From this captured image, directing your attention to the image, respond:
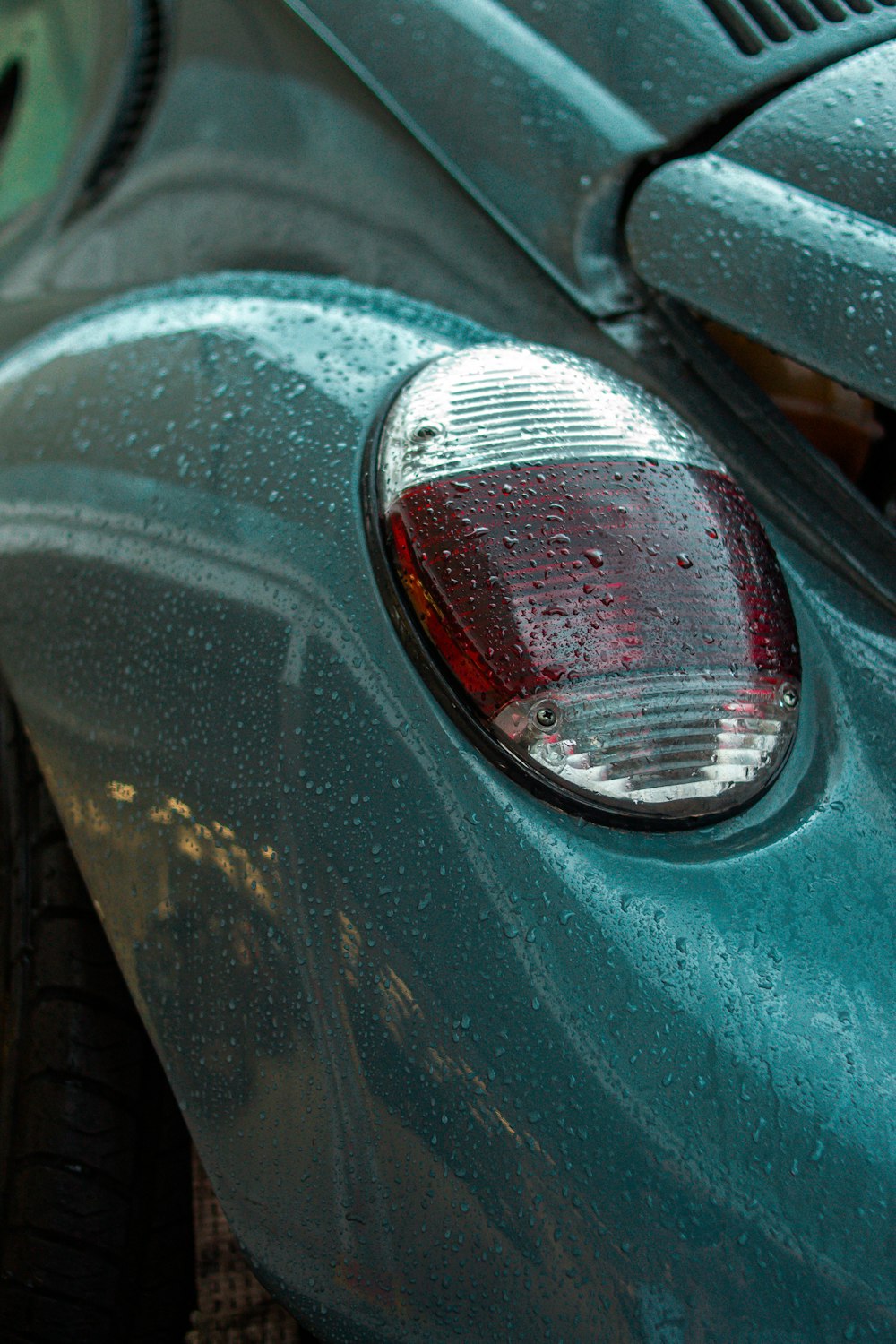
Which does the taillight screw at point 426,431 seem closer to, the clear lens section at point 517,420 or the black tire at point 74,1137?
the clear lens section at point 517,420

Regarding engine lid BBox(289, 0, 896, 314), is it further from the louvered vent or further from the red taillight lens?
the red taillight lens

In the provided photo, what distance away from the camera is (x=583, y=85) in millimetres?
1280

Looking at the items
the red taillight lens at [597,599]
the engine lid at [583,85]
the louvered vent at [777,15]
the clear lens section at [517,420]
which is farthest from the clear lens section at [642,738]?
the louvered vent at [777,15]

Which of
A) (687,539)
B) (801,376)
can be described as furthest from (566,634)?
(801,376)

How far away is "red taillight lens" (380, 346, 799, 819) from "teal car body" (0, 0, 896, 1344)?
42 mm

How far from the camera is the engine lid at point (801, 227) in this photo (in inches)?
39.3

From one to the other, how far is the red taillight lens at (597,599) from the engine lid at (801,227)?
203mm

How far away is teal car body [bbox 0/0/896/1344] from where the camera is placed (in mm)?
729

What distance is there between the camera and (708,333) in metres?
1.21

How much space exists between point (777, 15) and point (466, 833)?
1.10m

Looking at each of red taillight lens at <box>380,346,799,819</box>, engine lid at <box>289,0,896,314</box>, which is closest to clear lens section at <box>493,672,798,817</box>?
red taillight lens at <box>380,346,799,819</box>

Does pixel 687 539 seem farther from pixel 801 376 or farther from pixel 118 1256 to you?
pixel 118 1256

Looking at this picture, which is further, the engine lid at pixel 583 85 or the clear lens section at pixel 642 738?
the engine lid at pixel 583 85

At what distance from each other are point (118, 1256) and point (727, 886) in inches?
30.1
